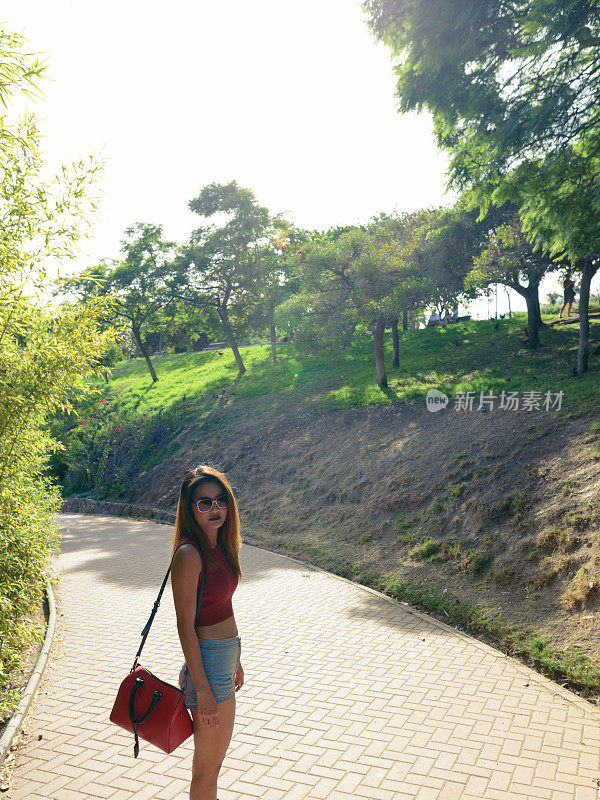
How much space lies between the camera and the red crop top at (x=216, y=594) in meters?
3.02

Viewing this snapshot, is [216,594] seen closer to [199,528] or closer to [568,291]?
[199,528]

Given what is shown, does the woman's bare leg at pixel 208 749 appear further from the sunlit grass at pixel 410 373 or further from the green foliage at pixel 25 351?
the sunlit grass at pixel 410 373

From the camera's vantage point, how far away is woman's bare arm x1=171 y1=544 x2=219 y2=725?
2.89 meters

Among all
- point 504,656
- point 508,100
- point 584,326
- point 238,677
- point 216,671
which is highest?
point 508,100

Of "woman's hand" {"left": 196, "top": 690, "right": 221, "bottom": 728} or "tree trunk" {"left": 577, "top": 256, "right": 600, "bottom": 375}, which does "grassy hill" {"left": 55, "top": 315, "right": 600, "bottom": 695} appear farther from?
"woman's hand" {"left": 196, "top": 690, "right": 221, "bottom": 728}

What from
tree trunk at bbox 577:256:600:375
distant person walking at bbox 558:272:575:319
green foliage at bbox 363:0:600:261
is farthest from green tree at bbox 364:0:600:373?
distant person walking at bbox 558:272:575:319

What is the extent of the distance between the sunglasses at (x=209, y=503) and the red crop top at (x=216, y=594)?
0.18 meters

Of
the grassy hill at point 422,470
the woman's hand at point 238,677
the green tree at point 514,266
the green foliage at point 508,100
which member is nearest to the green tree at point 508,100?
the green foliage at point 508,100

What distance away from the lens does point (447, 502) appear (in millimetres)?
10211

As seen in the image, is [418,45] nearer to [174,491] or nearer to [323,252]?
[323,252]

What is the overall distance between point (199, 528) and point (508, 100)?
9757 mm

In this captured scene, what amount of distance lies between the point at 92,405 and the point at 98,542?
16.1 m

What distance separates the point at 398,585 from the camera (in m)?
8.81

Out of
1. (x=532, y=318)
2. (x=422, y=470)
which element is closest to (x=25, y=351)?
(x=422, y=470)
